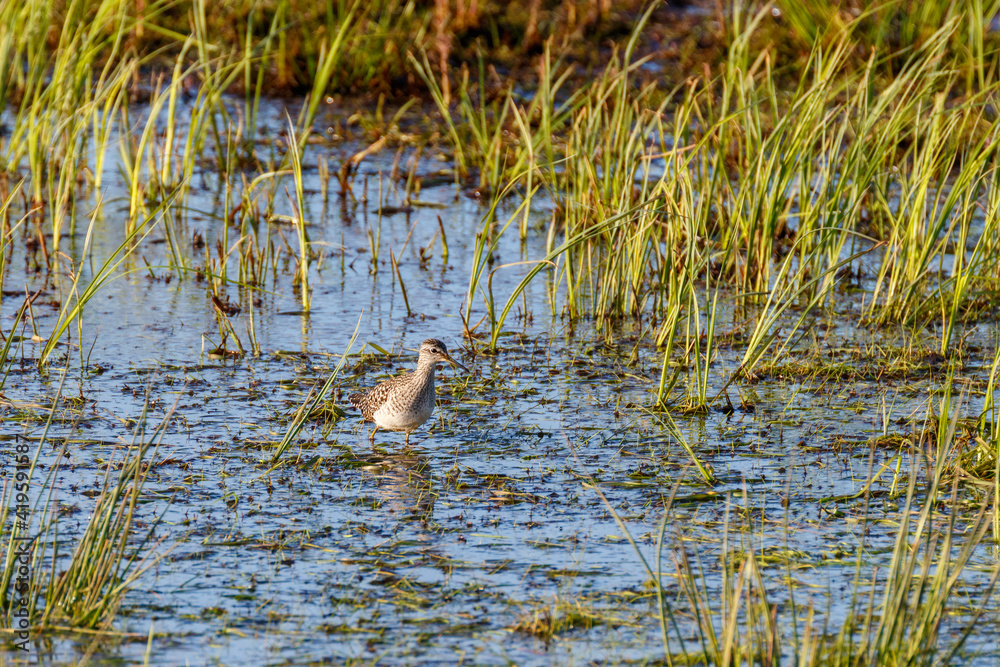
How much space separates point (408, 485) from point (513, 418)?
0.99 m

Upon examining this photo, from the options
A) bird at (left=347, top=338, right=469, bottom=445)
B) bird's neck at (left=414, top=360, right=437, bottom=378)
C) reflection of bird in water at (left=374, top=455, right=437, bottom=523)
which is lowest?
reflection of bird in water at (left=374, top=455, right=437, bottom=523)

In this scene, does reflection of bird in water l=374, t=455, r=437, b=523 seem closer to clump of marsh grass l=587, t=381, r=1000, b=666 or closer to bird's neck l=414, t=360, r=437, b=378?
bird's neck l=414, t=360, r=437, b=378

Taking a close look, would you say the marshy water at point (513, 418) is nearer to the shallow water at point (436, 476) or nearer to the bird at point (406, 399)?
the shallow water at point (436, 476)

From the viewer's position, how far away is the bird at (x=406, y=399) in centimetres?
579

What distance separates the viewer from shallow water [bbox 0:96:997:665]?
4273mm

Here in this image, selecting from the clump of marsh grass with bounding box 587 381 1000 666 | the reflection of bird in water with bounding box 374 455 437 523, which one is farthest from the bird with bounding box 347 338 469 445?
the clump of marsh grass with bounding box 587 381 1000 666

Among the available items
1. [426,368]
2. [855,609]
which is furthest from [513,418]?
[855,609]

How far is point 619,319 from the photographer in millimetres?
7895

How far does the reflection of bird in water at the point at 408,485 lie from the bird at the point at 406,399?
6.4 inches

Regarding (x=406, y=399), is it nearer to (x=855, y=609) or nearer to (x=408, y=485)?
(x=408, y=485)

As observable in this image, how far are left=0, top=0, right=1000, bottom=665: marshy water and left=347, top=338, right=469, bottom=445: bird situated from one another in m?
0.19

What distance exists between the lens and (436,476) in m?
5.65

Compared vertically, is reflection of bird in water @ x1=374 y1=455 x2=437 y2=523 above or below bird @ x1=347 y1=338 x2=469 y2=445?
below

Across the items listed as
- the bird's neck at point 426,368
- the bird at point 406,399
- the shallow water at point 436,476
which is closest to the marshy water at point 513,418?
the shallow water at point 436,476
